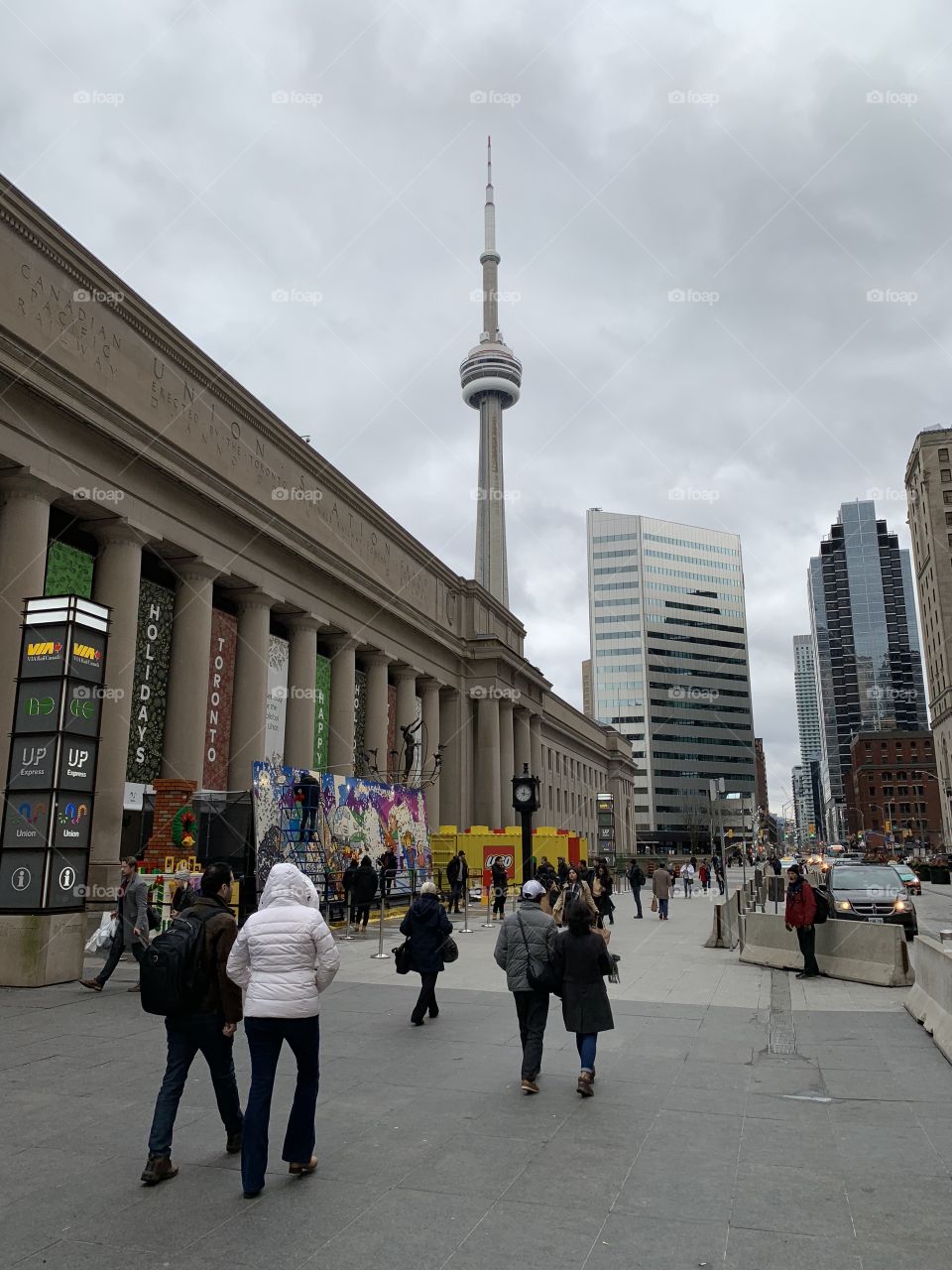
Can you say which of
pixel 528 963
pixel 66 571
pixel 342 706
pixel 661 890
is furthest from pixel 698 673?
pixel 528 963

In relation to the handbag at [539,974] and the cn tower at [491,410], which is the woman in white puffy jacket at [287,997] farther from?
the cn tower at [491,410]

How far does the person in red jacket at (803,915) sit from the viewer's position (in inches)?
563

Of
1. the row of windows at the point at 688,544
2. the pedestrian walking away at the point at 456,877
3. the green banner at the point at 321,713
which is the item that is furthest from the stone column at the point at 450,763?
the row of windows at the point at 688,544

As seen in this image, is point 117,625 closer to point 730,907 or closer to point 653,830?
point 730,907

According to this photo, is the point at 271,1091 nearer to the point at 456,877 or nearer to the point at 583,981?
the point at 583,981

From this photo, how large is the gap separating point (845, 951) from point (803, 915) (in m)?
1.00

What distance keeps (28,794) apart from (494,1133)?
10.2m

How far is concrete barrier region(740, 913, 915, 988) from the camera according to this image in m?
13.7

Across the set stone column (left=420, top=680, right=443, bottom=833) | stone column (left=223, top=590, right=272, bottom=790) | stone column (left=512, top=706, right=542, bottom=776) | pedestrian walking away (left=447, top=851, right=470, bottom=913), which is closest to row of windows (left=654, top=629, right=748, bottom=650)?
stone column (left=512, top=706, right=542, bottom=776)

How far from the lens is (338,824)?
2683 cm

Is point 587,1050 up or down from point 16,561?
down

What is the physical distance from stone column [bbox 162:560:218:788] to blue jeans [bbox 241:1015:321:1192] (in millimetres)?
24752

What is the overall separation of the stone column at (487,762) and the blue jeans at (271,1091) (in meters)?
51.0

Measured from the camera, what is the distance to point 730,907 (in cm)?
2103
